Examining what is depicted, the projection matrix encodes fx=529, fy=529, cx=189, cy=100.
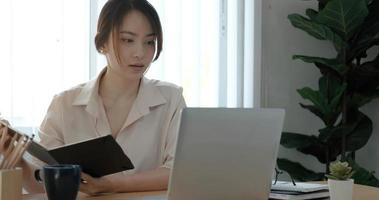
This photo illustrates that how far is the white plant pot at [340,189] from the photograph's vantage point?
48.9 inches

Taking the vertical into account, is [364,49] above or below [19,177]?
above

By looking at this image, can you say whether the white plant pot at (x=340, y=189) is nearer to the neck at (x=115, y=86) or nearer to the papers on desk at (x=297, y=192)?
the papers on desk at (x=297, y=192)

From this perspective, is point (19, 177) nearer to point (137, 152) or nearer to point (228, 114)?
point (228, 114)

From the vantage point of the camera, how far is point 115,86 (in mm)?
1864

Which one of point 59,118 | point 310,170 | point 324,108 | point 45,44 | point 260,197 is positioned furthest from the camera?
point 310,170

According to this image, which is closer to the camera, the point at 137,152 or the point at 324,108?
the point at 137,152

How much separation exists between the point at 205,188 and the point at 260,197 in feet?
0.51

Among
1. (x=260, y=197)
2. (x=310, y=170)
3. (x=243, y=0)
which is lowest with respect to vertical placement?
(x=310, y=170)

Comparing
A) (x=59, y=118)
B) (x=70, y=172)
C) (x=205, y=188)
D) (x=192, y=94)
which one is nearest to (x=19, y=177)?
(x=70, y=172)

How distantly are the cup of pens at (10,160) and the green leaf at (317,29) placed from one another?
195cm

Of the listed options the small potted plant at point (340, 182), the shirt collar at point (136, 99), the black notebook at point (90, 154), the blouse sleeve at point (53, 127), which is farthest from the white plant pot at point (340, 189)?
the blouse sleeve at point (53, 127)

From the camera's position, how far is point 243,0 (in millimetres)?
2941

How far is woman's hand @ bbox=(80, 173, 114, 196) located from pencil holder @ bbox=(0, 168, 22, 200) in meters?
0.27

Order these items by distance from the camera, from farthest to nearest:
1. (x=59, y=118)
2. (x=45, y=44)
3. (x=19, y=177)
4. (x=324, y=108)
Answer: (x=324, y=108), (x=45, y=44), (x=59, y=118), (x=19, y=177)
